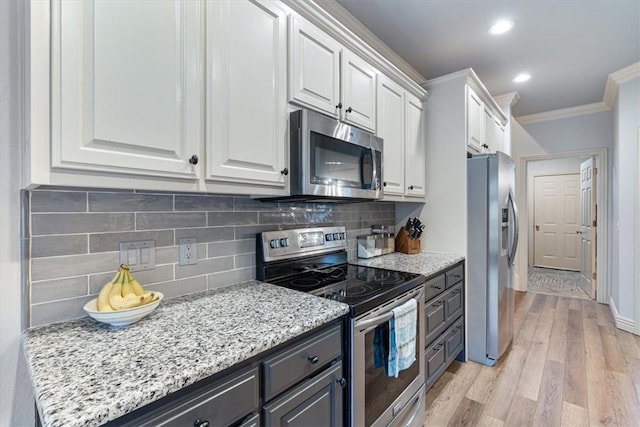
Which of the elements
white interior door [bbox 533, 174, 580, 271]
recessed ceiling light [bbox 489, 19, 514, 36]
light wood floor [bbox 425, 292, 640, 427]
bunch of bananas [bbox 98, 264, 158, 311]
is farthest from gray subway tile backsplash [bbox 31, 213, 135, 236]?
white interior door [bbox 533, 174, 580, 271]

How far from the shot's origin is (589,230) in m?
4.38

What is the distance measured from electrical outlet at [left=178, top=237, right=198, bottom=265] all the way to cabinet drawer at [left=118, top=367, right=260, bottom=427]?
66cm

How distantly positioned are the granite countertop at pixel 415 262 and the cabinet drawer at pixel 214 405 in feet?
4.23

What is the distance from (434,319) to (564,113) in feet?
13.6

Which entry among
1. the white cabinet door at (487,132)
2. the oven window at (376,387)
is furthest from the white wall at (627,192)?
the oven window at (376,387)

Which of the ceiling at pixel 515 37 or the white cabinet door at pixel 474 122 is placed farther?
the white cabinet door at pixel 474 122

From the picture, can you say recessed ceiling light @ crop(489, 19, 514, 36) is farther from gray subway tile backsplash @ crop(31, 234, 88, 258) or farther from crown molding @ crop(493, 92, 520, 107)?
gray subway tile backsplash @ crop(31, 234, 88, 258)

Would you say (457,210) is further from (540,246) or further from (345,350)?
(540,246)

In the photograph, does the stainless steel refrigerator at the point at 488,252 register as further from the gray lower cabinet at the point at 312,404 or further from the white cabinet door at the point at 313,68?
the gray lower cabinet at the point at 312,404

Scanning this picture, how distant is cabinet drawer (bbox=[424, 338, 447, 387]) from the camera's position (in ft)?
6.63

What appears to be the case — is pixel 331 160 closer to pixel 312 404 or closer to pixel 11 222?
pixel 312 404

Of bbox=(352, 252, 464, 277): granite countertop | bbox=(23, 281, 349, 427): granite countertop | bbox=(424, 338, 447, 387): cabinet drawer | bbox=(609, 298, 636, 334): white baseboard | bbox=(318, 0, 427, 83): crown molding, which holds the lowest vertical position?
bbox=(609, 298, 636, 334): white baseboard

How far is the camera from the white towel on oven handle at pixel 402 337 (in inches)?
58.2

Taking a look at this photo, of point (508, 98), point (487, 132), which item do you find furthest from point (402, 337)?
point (508, 98)
